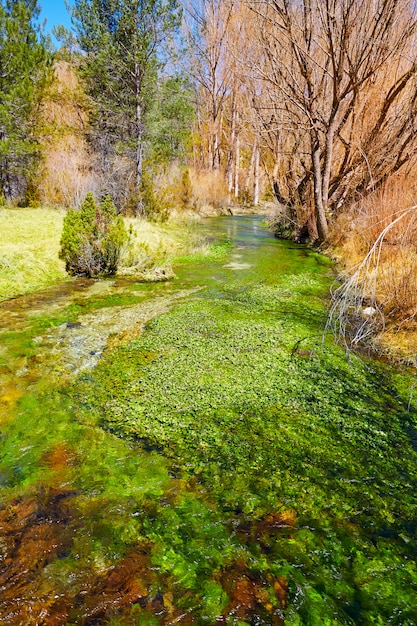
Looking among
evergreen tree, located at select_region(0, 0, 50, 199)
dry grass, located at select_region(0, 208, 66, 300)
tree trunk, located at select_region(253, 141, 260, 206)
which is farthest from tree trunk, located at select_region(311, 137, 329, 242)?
tree trunk, located at select_region(253, 141, 260, 206)

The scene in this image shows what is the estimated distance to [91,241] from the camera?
290 inches

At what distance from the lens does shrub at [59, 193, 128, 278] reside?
23.8 ft

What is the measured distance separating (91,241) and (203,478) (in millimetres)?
5781

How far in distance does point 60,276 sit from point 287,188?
8561 millimetres

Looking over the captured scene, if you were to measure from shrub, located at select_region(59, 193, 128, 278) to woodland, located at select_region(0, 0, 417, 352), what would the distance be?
12.4 feet

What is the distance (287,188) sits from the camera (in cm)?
1303

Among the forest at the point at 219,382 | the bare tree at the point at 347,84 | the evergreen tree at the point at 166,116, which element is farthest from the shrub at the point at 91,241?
the evergreen tree at the point at 166,116

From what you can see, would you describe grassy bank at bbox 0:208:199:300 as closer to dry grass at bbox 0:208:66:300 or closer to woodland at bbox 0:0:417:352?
dry grass at bbox 0:208:66:300

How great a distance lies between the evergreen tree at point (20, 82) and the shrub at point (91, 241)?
6.12 meters

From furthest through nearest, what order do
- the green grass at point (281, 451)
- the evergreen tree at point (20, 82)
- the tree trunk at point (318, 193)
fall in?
1. the evergreen tree at point (20, 82)
2. the tree trunk at point (318, 193)
3. the green grass at point (281, 451)

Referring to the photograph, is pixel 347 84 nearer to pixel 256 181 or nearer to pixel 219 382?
pixel 219 382

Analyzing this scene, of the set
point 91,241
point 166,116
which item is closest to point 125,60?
point 166,116

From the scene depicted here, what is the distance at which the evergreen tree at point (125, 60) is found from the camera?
11734mm

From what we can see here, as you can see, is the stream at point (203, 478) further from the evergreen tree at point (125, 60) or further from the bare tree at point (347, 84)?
the evergreen tree at point (125, 60)
